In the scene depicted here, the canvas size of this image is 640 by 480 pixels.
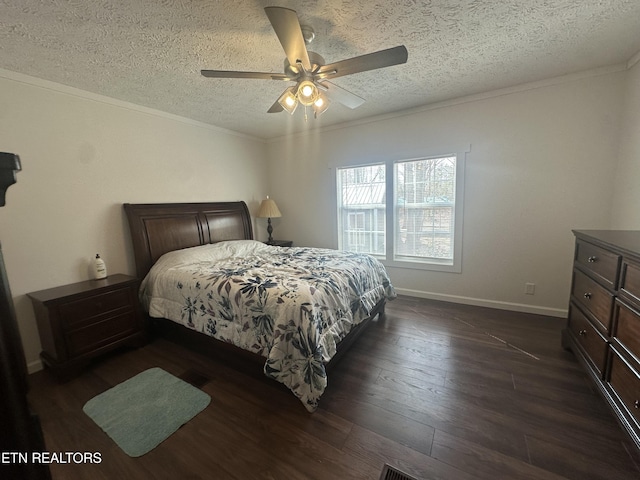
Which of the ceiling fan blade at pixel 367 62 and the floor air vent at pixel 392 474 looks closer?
the floor air vent at pixel 392 474

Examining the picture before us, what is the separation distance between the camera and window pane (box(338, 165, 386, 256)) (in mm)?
3852

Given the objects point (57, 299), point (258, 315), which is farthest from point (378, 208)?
point (57, 299)

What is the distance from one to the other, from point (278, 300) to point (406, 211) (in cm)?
247

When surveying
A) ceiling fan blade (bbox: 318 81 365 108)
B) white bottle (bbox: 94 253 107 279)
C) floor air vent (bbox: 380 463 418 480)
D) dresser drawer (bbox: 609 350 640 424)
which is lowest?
floor air vent (bbox: 380 463 418 480)

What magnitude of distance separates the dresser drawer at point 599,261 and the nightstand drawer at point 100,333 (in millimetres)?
3800

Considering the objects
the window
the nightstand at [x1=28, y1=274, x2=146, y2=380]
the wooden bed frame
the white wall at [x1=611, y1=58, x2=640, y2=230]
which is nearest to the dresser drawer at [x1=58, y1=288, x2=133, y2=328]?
the nightstand at [x1=28, y1=274, x2=146, y2=380]

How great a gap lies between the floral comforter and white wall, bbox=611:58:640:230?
87.1 inches

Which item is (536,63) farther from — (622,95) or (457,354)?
(457,354)

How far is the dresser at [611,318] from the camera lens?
1.42m

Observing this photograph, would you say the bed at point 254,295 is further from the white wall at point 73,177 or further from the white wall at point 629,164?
the white wall at point 629,164

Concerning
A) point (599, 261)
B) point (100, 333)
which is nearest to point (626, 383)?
point (599, 261)

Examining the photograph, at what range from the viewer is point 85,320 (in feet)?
7.34

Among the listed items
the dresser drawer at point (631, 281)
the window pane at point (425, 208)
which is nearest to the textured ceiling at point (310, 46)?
the window pane at point (425, 208)

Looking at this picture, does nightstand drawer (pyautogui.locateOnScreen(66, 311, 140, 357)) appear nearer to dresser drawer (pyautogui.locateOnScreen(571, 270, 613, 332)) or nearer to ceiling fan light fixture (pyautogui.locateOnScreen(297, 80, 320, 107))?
ceiling fan light fixture (pyautogui.locateOnScreen(297, 80, 320, 107))
